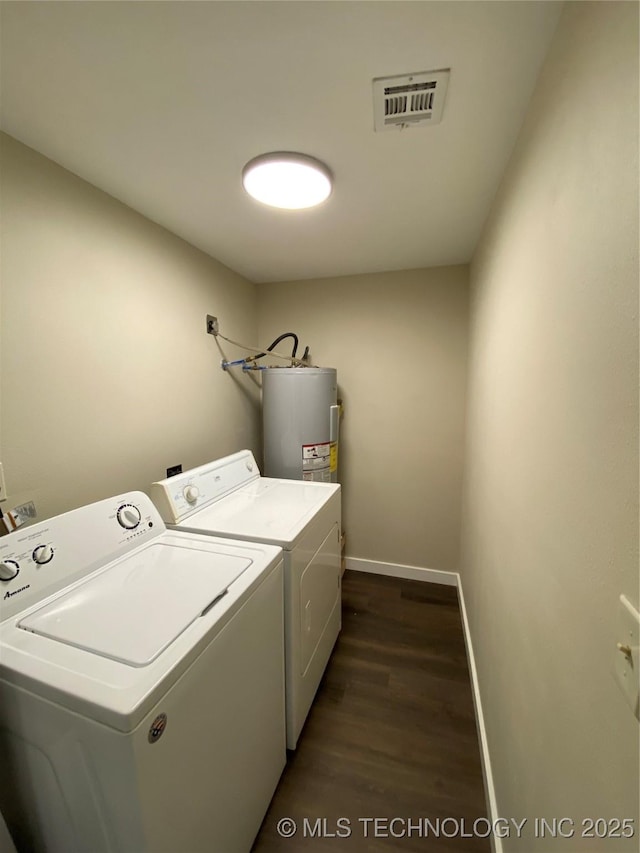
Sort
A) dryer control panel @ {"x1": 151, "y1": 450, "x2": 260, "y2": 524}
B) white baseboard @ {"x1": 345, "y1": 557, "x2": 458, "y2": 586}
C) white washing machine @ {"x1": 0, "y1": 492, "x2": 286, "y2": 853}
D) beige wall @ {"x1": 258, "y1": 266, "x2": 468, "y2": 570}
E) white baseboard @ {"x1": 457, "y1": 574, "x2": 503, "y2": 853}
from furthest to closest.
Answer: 1. white baseboard @ {"x1": 345, "y1": 557, "x2": 458, "y2": 586}
2. beige wall @ {"x1": 258, "y1": 266, "x2": 468, "y2": 570}
3. dryer control panel @ {"x1": 151, "y1": 450, "x2": 260, "y2": 524}
4. white baseboard @ {"x1": 457, "y1": 574, "x2": 503, "y2": 853}
5. white washing machine @ {"x1": 0, "y1": 492, "x2": 286, "y2": 853}

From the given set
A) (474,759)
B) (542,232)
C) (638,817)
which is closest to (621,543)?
(638,817)

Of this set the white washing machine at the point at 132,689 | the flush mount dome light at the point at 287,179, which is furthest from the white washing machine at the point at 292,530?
the flush mount dome light at the point at 287,179

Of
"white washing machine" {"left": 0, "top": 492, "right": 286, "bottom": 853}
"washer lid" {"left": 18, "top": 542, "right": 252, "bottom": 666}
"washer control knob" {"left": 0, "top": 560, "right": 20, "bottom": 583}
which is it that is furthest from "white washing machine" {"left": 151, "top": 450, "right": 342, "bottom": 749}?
"washer control knob" {"left": 0, "top": 560, "right": 20, "bottom": 583}

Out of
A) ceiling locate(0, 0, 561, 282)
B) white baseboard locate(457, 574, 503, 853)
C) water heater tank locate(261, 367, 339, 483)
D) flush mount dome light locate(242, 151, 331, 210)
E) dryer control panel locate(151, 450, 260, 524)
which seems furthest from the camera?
water heater tank locate(261, 367, 339, 483)

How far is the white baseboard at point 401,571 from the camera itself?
2.54m

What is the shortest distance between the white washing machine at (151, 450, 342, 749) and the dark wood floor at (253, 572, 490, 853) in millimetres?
128

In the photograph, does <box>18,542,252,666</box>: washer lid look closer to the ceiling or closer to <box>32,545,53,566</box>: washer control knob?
<box>32,545,53,566</box>: washer control knob

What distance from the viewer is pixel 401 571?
264 cm

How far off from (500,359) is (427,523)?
5.35 ft

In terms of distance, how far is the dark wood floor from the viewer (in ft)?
3.73

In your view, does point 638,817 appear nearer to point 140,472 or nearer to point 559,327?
point 559,327

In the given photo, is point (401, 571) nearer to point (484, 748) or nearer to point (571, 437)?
point (484, 748)

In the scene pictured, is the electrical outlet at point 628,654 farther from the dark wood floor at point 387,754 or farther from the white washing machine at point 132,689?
the dark wood floor at point 387,754

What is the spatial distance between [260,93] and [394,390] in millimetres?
1857
